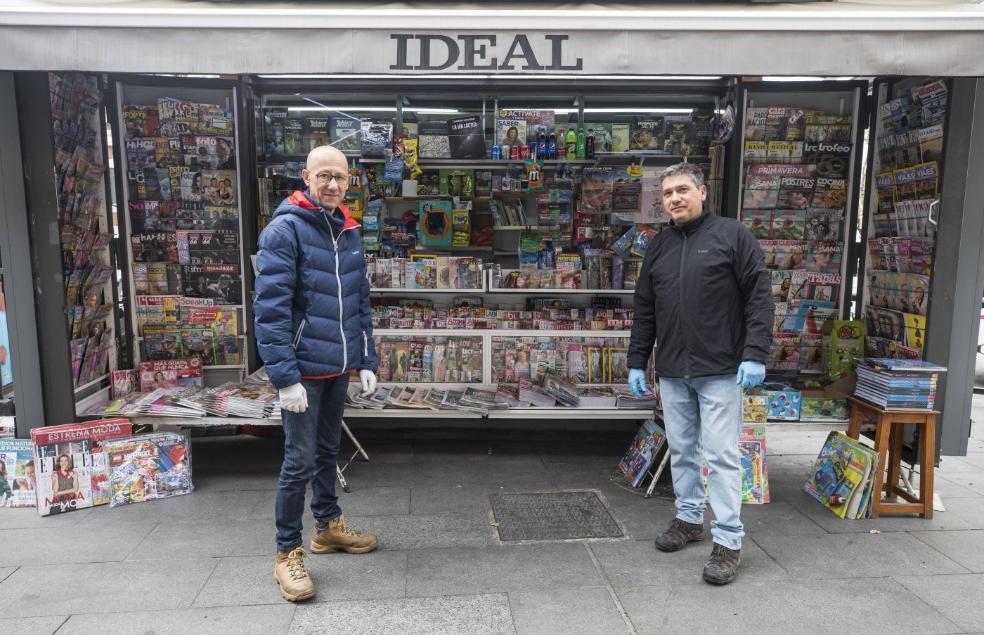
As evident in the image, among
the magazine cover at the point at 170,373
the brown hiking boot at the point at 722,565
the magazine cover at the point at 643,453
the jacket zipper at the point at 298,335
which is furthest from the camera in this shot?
the magazine cover at the point at 170,373

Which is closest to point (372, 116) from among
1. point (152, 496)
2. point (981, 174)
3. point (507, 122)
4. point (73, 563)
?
point (507, 122)

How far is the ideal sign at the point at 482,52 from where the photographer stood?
3.05 m

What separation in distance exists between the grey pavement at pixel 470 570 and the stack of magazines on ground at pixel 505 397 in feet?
1.64

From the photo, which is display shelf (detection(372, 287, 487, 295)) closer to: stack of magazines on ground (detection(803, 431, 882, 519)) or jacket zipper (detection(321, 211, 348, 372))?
jacket zipper (detection(321, 211, 348, 372))

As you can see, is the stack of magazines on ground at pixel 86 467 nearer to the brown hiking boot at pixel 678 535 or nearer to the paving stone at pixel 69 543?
the paving stone at pixel 69 543

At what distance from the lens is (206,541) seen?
10.8ft

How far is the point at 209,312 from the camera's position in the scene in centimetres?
483

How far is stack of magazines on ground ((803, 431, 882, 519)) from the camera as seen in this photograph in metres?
3.55

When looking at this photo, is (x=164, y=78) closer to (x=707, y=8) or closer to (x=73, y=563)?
(x=73, y=563)

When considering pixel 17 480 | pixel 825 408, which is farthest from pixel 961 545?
pixel 17 480

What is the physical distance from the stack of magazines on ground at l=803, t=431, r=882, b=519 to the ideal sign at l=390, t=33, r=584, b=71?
2.72 meters

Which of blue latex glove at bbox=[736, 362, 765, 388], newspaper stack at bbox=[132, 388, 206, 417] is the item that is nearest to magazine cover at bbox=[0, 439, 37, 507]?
newspaper stack at bbox=[132, 388, 206, 417]

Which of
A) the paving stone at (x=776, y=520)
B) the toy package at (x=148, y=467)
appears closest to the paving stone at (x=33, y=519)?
the toy package at (x=148, y=467)

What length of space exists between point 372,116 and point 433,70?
2242 millimetres
